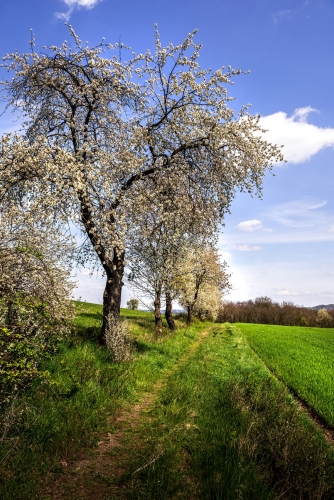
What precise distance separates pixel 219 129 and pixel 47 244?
29.8 ft

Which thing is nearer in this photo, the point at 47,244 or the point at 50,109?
the point at 47,244

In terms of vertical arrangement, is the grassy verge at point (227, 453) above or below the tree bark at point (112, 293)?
below

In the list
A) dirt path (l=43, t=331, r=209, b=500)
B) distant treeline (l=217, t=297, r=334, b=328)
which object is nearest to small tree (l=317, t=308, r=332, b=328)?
distant treeline (l=217, t=297, r=334, b=328)

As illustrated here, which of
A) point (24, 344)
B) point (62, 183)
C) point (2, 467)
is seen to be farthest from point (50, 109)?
point (2, 467)

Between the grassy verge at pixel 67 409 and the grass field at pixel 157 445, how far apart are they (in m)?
0.03

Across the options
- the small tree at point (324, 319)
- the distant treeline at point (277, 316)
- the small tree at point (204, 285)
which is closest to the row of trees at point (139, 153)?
the small tree at point (204, 285)

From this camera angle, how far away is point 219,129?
14352 mm

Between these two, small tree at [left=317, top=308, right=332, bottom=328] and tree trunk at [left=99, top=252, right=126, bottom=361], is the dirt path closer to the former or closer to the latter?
tree trunk at [left=99, top=252, right=126, bottom=361]

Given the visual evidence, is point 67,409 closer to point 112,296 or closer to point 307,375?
point 112,296

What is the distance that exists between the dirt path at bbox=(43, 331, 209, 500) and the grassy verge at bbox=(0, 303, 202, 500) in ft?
0.67

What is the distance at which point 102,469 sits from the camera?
6375 millimetres

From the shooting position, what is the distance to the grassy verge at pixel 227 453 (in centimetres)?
562

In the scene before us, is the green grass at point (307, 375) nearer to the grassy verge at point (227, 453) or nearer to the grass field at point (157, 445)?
the grass field at point (157, 445)

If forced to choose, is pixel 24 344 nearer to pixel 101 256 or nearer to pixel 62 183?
pixel 62 183
